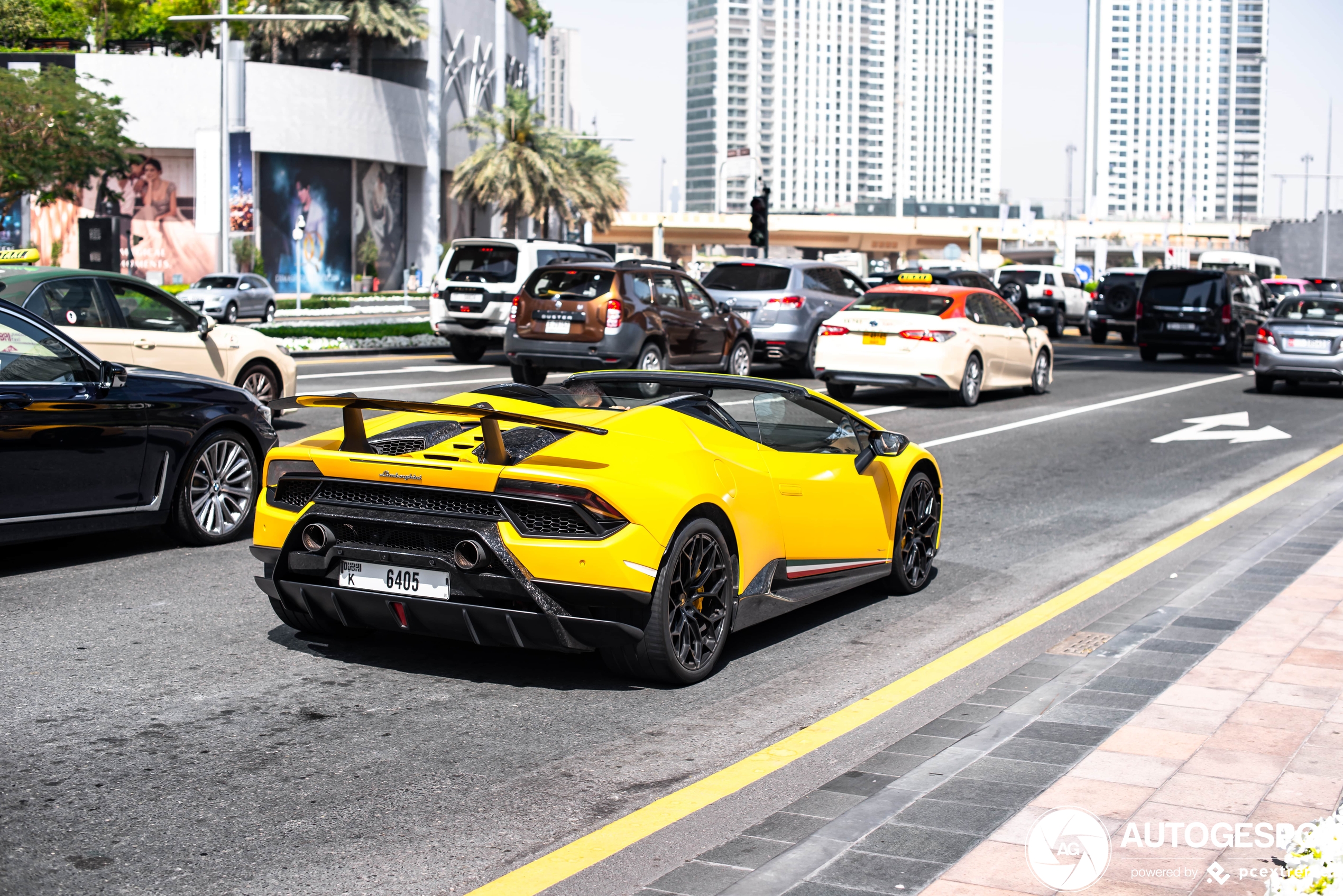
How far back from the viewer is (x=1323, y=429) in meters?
17.3

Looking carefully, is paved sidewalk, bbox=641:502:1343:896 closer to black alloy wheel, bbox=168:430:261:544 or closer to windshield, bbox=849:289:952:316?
black alloy wheel, bbox=168:430:261:544

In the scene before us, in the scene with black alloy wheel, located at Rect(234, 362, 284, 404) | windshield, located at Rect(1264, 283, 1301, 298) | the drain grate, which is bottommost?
the drain grate

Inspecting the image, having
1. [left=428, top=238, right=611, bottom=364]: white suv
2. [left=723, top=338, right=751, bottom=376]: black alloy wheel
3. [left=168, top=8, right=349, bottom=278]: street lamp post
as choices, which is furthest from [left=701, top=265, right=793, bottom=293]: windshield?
[left=168, top=8, right=349, bottom=278]: street lamp post

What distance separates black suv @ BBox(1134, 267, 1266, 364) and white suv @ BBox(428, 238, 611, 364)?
12.0 metres

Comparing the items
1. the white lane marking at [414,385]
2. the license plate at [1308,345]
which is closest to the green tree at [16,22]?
the white lane marking at [414,385]

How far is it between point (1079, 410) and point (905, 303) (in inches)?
106

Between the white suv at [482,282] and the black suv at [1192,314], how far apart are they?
12033 mm

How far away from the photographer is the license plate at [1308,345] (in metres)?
21.5

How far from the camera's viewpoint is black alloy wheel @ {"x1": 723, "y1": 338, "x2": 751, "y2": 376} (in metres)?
20.8

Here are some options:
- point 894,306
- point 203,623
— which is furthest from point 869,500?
point 894,306

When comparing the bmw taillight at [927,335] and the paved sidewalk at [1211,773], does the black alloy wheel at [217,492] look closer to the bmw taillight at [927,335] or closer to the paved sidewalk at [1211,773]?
the paved sidewalk at [1211,773]

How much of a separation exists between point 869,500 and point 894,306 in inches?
466

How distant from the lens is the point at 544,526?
5.44m

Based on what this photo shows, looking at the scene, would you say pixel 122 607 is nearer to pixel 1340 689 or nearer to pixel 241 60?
pixel 1340 689
